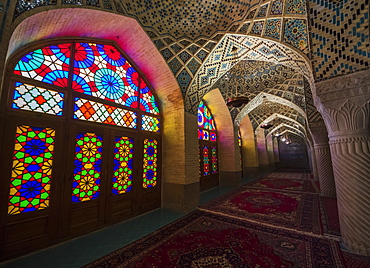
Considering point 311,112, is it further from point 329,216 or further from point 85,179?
point 85,179

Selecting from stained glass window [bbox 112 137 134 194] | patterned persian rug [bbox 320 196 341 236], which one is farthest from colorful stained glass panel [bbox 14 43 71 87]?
patterned persian rug [bbox 320 196 341 236]

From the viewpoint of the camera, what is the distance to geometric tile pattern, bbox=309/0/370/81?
2584mm

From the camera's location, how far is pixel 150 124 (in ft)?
17.2

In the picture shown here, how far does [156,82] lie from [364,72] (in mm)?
4708

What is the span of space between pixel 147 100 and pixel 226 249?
4339 mm

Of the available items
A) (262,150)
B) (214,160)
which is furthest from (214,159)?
(262,150)

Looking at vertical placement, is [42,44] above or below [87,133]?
above

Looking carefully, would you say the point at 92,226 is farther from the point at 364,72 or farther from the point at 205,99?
the point at 205,99

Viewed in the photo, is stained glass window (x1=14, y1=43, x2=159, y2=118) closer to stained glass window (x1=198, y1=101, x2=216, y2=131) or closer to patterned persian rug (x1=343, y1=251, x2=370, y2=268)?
stained glass window (x1=198, y1=101, x2=216, y2=131)

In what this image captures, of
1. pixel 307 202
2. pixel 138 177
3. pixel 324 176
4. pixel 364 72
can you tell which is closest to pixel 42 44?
pixel 138 177

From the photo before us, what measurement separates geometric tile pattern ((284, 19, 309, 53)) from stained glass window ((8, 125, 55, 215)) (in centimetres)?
553

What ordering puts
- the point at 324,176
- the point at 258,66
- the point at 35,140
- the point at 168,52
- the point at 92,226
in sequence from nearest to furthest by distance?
the point at 35,140, the point at 92,226, the point at 168,52, the point at 324,176, the point at 258,66

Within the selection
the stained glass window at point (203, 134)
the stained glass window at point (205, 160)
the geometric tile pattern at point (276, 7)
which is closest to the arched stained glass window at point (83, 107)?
the stained glass window at point (203, 134)

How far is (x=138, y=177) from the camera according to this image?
15.4 feet
